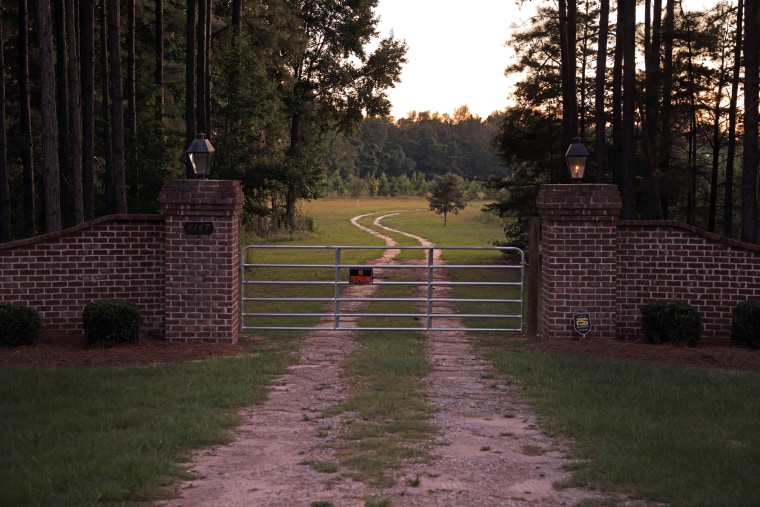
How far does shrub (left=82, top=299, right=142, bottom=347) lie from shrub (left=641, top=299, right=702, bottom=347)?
7.01 metres

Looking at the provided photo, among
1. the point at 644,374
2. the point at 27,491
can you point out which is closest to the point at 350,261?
the point at 644,374

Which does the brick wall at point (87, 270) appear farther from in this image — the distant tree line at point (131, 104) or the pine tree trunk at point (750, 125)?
the pine tree trunk at point (750, 125)

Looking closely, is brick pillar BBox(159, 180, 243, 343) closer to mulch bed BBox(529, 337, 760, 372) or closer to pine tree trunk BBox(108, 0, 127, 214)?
mulch bed BBox(529, 337, 760, 372)

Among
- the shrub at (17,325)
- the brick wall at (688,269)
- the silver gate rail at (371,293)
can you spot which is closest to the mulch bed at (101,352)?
the shrub at (17,325)

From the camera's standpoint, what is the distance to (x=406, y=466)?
253 inches

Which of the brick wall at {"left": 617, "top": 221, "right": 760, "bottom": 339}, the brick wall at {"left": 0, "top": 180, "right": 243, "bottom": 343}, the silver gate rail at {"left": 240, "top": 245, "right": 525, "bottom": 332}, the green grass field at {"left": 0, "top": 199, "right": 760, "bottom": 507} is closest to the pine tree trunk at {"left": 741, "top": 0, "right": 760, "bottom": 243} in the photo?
the silver gate rail at {"left": 240, "top": 245, "right": 525, "bottom": 332}

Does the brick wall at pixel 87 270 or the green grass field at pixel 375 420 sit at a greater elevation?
the brick wall at pixel 87 270

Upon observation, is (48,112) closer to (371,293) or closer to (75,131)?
(75,131)

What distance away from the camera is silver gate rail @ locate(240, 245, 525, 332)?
13031 mm

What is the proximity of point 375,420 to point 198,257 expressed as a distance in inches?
193

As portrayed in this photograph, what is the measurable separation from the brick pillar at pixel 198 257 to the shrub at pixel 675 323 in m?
5.81

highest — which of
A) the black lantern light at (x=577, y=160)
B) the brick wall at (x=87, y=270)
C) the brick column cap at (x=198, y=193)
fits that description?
the black lantern light at (x=577, y=160)

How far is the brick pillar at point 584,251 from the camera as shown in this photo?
39.0 ft

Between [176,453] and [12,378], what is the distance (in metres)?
3.64
